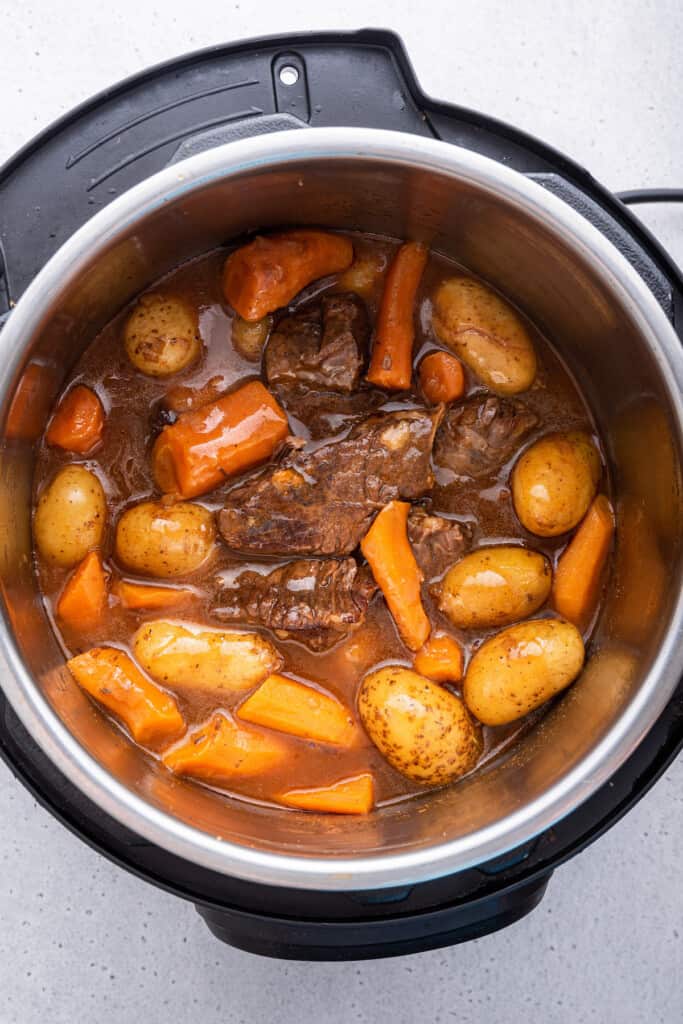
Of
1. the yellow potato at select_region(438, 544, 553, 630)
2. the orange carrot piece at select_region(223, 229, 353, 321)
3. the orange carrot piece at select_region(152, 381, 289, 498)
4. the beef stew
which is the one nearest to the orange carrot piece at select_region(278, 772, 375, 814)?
the beef stew

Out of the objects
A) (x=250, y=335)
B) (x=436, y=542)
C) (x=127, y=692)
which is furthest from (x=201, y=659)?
(x=250, y=335)

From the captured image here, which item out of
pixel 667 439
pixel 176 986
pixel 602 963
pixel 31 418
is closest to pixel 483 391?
pixel 667 439

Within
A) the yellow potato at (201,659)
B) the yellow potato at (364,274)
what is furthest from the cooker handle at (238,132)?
the yellow potato at (201,659)

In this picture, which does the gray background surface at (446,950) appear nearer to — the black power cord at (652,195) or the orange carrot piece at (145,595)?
the black power cord at (652,195)

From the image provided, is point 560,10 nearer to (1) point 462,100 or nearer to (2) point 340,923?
(1) point 462,100

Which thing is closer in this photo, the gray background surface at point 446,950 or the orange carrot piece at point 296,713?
the orange carrot piece at point 296,713
